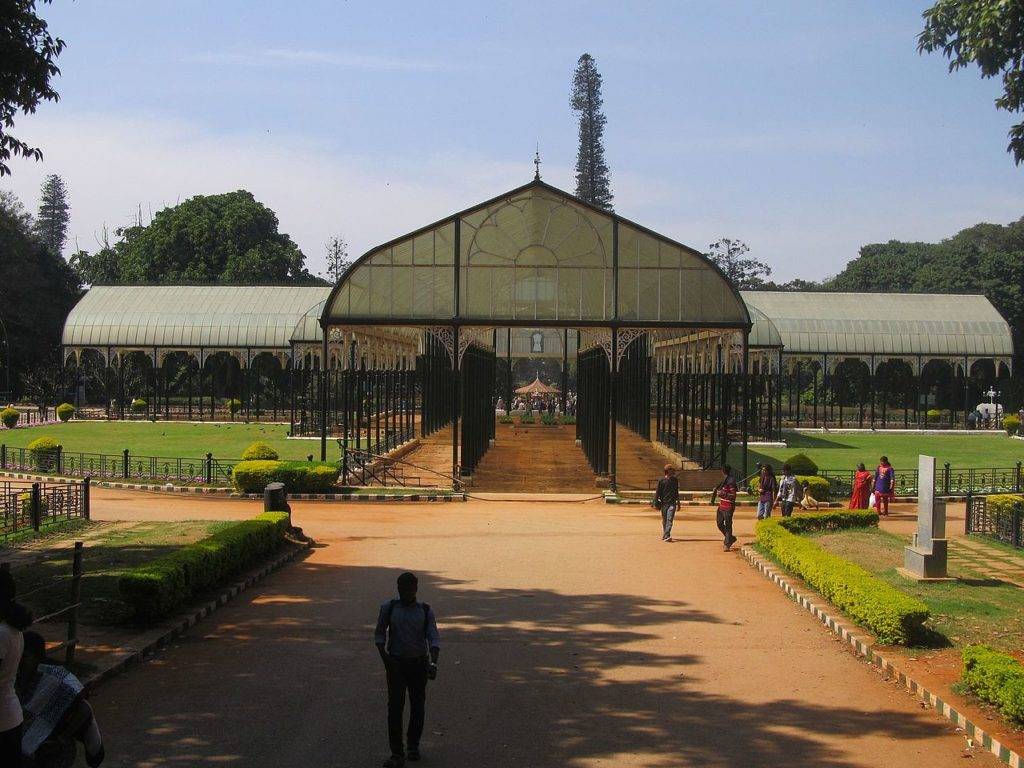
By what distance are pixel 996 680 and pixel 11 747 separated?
8.55 metres

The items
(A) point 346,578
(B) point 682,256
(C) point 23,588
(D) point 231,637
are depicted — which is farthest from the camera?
(B) point 682,256

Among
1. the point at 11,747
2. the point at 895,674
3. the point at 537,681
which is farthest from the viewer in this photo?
the point at 895,674

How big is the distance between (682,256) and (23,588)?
21.8 m

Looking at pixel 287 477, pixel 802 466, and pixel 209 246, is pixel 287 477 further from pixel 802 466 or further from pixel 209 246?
pixel 209 246

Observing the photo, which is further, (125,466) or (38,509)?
(125,466)

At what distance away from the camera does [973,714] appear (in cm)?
1009

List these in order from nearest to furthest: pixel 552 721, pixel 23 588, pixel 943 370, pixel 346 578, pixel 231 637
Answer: pixel 552 721 → pixel 231 637 → pixel 23 588 → pixel 346 578 → pixel 943 370

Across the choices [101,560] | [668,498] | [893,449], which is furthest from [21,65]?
[893,449]

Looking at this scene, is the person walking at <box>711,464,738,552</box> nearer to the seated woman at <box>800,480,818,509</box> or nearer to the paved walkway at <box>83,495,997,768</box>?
the paved walkway at <box>83,495,997,768</box>

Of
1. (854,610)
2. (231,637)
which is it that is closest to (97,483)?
(231,637)

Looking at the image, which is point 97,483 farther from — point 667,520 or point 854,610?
point 854,610

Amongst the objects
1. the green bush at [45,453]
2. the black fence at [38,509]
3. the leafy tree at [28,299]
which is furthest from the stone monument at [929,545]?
the leafy tree at [28,299]

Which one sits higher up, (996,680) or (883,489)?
(883,489)

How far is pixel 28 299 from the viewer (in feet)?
239
